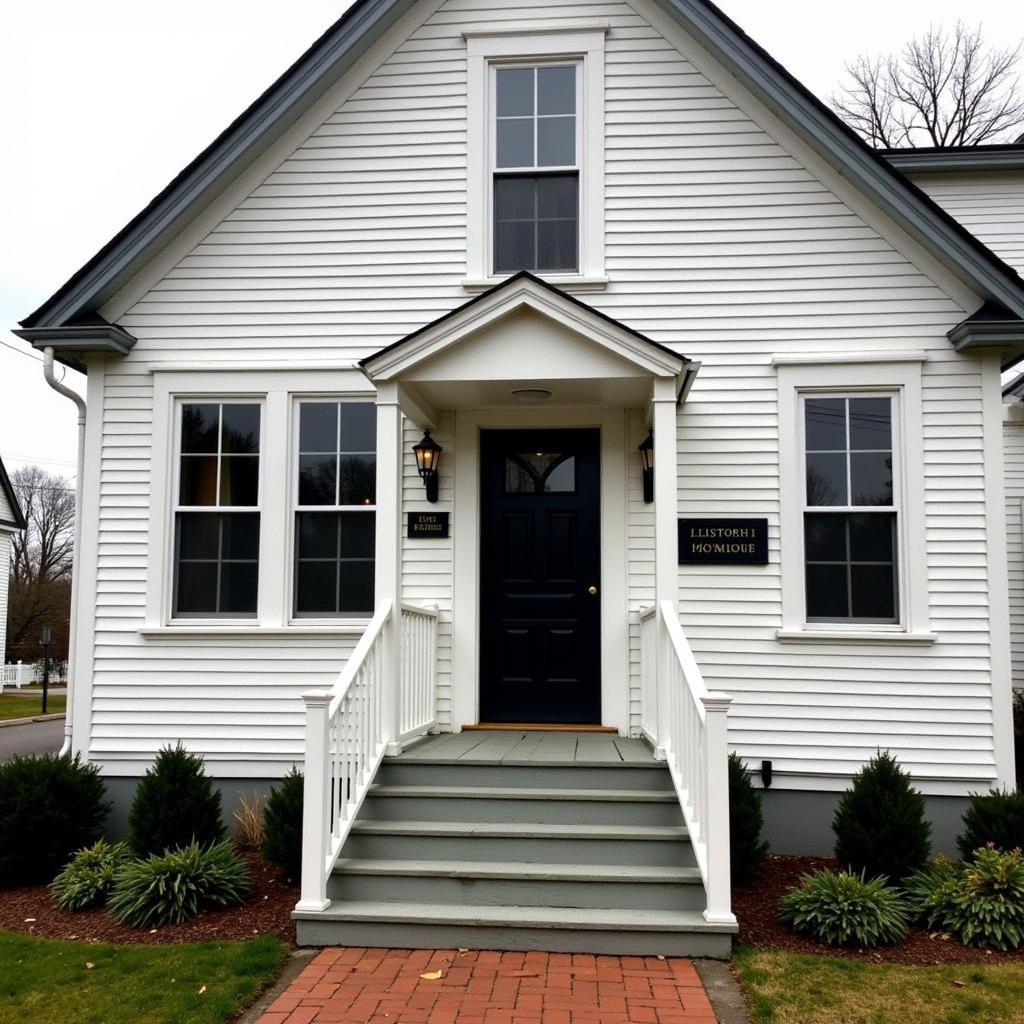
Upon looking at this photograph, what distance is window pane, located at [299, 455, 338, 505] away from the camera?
24.2 ft

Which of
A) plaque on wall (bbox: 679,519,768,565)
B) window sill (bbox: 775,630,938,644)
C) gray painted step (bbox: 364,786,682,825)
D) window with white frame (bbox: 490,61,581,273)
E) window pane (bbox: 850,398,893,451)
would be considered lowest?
gray painted step (bbox: 364,786,682,825)

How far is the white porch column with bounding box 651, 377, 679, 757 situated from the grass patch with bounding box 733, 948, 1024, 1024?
158cm

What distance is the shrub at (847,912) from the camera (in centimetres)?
498

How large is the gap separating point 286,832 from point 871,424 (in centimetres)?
511

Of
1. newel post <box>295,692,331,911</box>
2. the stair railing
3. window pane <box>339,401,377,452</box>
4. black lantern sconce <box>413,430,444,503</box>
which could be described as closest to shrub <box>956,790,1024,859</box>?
the stair railing

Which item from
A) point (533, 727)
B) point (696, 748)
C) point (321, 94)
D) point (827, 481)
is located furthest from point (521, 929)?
point (321, 94)

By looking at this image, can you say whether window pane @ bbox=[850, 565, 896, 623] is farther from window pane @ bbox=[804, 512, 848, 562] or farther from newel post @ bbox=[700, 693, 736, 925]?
newel post @ bbox=[700, 693, 736, 925]

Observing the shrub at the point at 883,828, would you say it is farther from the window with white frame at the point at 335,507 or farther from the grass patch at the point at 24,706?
the grass patch at the point at 24,706

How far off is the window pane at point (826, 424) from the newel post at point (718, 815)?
9.79ft

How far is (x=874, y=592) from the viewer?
6.90 m

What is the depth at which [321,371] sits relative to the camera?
7.32m

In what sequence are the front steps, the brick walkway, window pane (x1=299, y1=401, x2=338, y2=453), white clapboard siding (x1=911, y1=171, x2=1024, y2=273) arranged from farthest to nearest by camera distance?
white clapboard siding (x1=911, y1=171, x2=1024, y2=273) < window pane (x1=299, y1=401, x2=338, y2=453) < the front steps < the brick walkway

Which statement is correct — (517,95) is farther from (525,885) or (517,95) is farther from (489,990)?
(489,990)

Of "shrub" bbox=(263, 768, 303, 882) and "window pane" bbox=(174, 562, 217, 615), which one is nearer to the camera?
"shrub" bbox=(263, 768, 303, 882)
